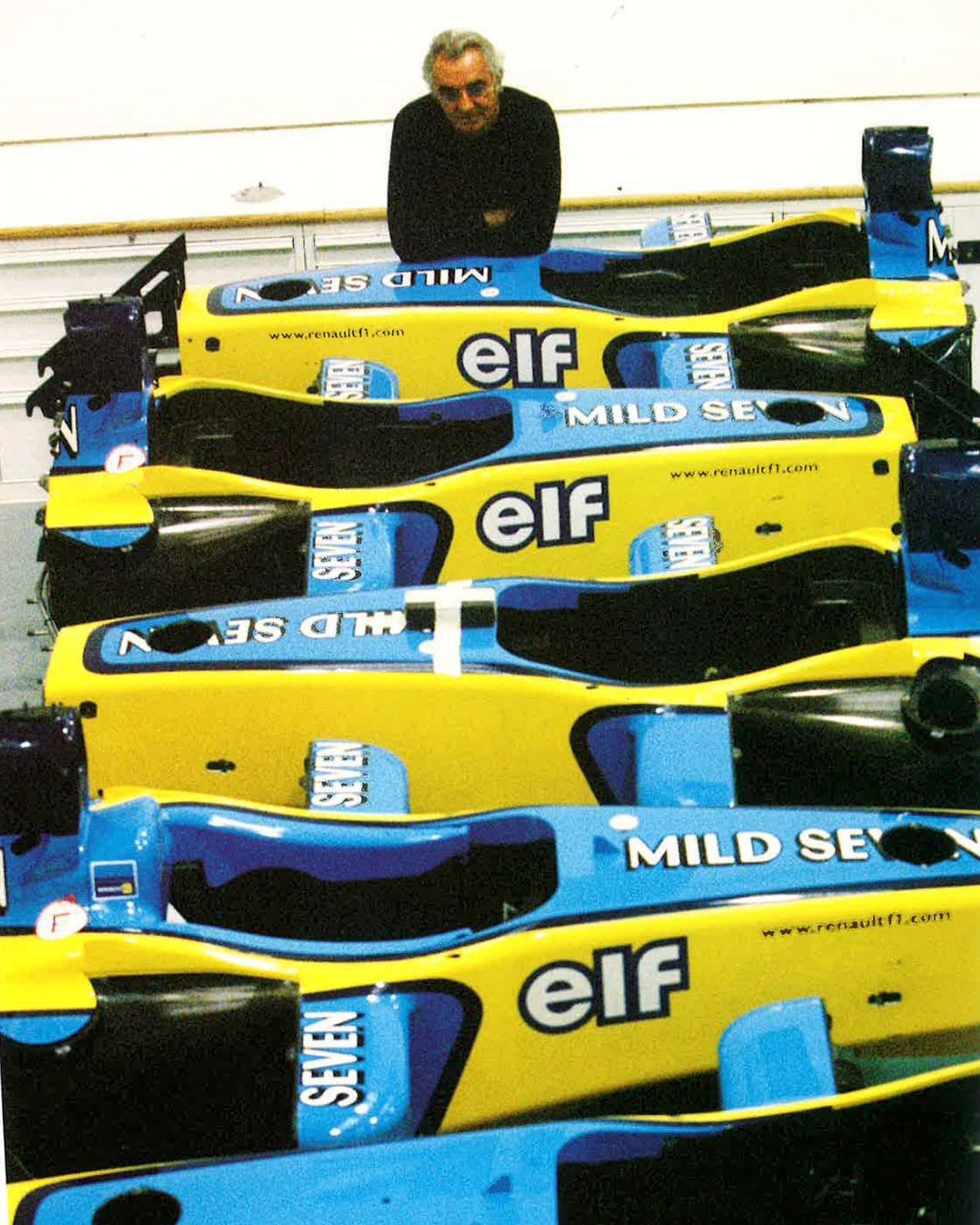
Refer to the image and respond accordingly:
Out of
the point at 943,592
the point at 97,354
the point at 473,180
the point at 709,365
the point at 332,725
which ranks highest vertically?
the point at 473,180

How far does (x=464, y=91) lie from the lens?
4395 millimetres

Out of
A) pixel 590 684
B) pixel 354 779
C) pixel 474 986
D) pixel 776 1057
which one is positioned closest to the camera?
pixel 776 1057

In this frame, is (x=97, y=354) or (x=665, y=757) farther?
(x=97, y=354)

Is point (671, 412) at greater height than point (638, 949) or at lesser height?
greater

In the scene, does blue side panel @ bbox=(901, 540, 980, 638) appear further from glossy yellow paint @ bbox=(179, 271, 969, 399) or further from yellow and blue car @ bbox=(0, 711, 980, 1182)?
glossy yellow paint @ bbox=(179, 271, 969, 399)

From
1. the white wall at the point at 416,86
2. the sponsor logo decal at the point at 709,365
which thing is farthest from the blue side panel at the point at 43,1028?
the white wall at the point at 416,86

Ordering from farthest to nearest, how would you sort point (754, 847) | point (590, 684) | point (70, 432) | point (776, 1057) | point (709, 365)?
point (709, 365) → point (70, 432) → point (590, 684) → point (754, 847) → point (776, 1057)

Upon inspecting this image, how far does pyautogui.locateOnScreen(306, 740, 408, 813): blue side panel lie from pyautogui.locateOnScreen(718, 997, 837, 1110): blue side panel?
683 mm

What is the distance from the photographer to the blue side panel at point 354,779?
293cm

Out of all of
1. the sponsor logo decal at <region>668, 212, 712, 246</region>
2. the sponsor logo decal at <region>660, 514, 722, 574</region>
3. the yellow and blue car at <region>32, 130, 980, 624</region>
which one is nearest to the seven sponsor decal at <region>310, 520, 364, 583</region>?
the yellow and blue car at <region>32, 130, 980, 624</region>

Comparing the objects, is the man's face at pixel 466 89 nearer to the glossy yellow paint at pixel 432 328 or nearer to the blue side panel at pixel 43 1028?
the glossy yellow paint at pixel 432 328

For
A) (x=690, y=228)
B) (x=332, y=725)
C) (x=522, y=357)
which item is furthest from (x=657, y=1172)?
A: (x=690, y=228)

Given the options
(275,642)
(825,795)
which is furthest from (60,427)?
(825,795)

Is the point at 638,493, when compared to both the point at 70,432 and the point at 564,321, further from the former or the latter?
the point at 70,432
